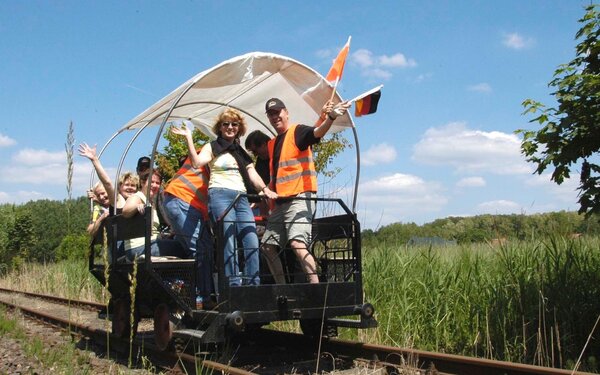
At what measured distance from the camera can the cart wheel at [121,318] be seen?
7.34 meters

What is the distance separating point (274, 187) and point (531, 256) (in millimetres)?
2777

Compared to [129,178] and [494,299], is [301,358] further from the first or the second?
[129,178]

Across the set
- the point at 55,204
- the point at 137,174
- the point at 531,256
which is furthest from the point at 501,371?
the point at 55,204

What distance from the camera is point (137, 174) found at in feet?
25.7

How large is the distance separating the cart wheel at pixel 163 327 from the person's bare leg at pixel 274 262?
1.08 m

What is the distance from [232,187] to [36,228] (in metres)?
57.4

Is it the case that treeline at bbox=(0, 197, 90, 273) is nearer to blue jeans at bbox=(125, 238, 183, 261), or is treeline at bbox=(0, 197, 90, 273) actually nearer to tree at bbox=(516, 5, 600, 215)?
blue jeans at bbox=(125, 238, 183, 261)

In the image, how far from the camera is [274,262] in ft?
21.0

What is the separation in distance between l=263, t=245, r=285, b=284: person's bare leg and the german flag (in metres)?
1.60

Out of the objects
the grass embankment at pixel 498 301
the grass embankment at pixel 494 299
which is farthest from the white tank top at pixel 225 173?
the grass embankment at pixel 498 301

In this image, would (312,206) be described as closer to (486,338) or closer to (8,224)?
(486,338)

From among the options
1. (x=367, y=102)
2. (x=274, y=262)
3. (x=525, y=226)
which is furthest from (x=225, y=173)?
(x=525, y=226)

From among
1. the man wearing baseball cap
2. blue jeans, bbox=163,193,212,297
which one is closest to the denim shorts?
the man wearing baseball cap

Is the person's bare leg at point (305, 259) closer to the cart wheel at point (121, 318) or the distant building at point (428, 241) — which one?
the cart wheel at point (121, 318)
